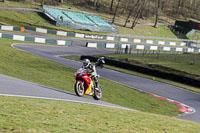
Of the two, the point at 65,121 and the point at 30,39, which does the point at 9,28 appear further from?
the point at 65,121

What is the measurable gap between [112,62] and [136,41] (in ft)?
121

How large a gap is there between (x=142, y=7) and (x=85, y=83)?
76282mm

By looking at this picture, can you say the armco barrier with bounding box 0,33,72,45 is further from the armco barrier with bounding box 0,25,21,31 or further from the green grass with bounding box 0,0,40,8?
the green grass with bounding box 0,0,40,8

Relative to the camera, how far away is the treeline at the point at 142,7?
95.9 meters

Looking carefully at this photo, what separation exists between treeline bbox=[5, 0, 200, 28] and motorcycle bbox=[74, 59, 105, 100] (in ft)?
223

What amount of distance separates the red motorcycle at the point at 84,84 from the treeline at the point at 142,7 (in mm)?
67851

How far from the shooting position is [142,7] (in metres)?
89.1

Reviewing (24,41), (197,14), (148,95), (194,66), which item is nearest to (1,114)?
(148,95)

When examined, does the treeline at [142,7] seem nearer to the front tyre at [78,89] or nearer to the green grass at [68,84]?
the green grass at [68,84]

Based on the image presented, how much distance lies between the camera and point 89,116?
1015 cm

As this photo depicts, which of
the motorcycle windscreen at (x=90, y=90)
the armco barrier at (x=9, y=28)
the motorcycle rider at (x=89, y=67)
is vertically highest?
the armco barrier at (x=9, y=28)

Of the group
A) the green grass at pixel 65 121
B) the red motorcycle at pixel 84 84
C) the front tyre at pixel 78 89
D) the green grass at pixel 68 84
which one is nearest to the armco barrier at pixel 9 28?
the green grass at pixel 68 84

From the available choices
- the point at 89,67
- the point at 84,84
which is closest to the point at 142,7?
the point at 84,84

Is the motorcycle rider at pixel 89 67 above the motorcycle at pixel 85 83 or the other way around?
above
